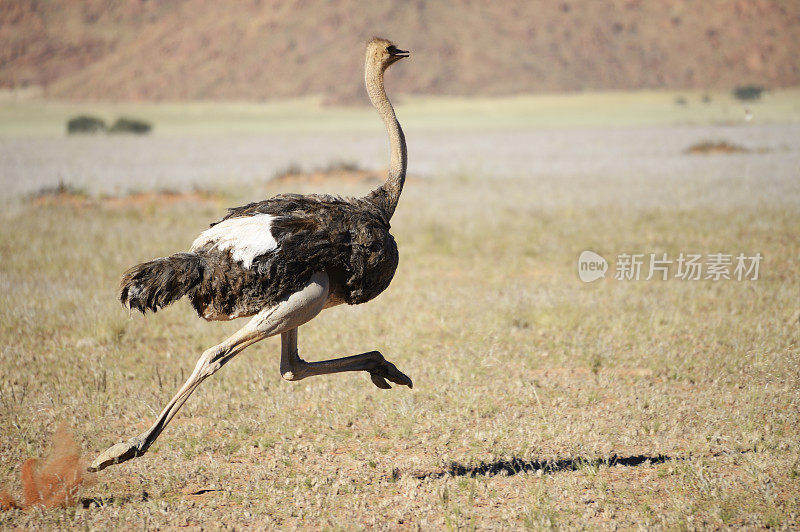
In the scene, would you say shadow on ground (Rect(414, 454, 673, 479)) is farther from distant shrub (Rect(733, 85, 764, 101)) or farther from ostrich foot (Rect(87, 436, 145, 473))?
distant shrub (Rect(733, 85, 764, 101))

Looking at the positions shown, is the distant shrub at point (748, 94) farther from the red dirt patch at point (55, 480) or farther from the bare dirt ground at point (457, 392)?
the red dirt patch at point (55, 480)

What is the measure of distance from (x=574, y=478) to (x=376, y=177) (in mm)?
18988

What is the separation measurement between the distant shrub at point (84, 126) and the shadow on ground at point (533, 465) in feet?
164

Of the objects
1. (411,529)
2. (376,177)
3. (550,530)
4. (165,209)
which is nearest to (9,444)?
(411,529)

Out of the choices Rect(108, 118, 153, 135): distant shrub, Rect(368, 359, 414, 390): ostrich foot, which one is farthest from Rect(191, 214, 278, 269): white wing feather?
Rect(108, 118, 153, 135): distant shrub

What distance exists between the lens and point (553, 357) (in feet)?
22.4

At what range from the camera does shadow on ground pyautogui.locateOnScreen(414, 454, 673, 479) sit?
473 centimetres

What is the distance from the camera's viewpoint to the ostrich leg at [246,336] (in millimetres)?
4199

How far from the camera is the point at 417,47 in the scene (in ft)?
299

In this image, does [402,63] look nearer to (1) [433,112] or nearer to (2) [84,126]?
(1) [433,112]

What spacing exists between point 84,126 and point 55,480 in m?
51.4

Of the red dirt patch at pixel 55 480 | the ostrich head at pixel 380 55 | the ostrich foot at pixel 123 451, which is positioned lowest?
the red dirt patch at pixel 55 480

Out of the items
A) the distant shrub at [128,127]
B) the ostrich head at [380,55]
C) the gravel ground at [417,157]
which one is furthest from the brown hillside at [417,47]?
the ostrich head at [380,55]

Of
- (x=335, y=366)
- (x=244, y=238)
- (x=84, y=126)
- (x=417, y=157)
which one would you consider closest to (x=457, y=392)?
(x=335, y=366)
